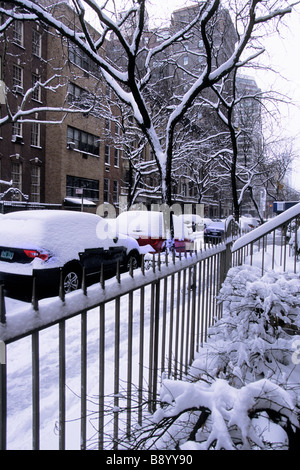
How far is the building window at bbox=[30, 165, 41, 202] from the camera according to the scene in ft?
88.7

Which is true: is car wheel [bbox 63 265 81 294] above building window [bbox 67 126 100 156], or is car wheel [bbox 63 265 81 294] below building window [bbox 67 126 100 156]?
below

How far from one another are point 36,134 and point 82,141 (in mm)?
4844

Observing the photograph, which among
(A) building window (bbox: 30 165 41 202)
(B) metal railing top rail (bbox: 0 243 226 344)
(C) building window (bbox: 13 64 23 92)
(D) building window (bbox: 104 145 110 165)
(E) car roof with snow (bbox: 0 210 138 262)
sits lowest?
(B) metal railing top rail (bbox: 0 243 226 344)

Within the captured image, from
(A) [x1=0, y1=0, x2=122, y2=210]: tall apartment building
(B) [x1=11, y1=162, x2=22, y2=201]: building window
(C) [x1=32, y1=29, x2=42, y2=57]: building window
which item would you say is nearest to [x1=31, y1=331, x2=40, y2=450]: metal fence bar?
(A) [x1=0, y1=0, x2=122, y2=210]: tall apartment building

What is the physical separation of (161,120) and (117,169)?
1480 centimetres

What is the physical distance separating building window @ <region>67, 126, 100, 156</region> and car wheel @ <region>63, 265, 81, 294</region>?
78.2 feet

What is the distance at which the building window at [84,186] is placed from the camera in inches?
1148

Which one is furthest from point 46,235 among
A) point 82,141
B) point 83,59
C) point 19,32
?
point 82,141

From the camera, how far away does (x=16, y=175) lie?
83.2 feet

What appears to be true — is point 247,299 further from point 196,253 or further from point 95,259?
point 95,259

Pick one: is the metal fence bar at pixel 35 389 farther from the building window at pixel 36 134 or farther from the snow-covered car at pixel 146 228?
the building window at pixel 36 134

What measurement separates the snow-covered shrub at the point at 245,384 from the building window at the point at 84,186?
1080 inches

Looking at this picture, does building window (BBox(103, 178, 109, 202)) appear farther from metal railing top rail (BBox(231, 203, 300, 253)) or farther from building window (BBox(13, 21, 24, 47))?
metal railing top rail (BBox(231, 203, 300, 253))

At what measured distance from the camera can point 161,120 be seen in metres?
21.6
